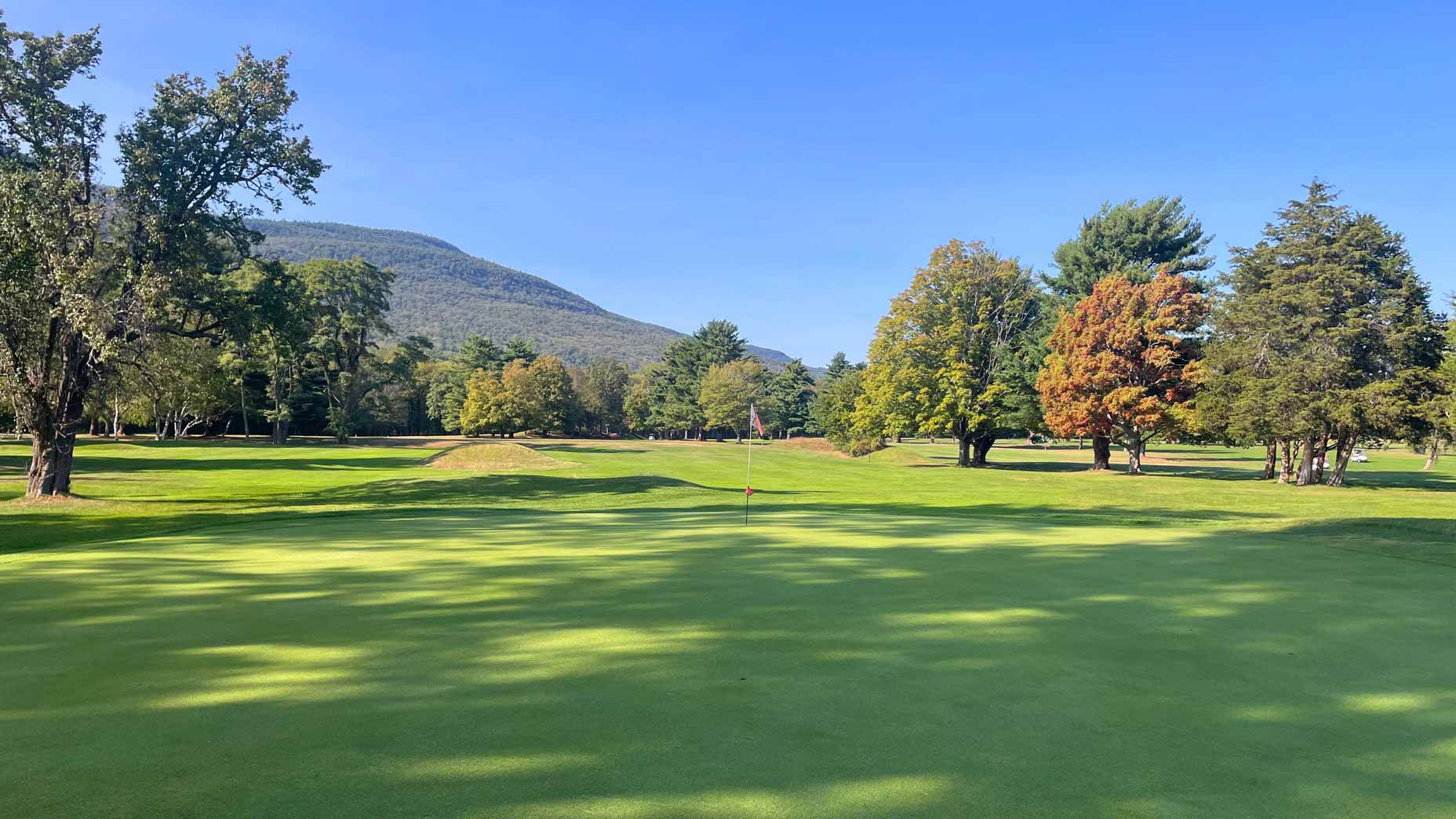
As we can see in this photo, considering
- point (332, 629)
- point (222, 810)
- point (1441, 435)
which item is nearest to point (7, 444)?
point (332, 629)

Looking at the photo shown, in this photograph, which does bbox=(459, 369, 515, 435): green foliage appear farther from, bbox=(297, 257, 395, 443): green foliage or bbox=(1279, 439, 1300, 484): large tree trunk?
bbox=(1279, 439, 1300, 484): large tree trunk

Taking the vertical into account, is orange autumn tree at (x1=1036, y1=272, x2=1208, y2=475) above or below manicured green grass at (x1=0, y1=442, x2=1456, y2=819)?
above

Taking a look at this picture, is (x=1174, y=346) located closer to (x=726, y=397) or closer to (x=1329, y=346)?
(x=1329, y=346)

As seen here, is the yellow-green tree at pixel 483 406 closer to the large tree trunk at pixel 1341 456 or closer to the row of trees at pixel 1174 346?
the row of trees at pixel 1174 346

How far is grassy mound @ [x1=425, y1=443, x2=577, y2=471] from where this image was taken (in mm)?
41844

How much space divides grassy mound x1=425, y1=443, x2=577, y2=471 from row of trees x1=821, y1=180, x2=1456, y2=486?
23.0 metres

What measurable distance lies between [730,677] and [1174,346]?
43.4 metres

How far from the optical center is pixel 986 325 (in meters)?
50.3

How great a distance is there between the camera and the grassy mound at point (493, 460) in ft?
137

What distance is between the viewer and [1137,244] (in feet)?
146

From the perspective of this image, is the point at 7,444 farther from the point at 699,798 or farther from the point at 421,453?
the point at 699,798

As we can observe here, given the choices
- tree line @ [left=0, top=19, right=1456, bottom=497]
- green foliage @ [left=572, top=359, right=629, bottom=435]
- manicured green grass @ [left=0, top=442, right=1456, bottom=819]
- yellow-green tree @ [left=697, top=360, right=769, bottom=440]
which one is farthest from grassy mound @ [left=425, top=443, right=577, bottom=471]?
green foliage @ [left=572, top=359, right=629, bottom=435]

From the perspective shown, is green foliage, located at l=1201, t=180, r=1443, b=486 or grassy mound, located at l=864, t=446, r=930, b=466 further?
grassy mound, located at l=864, t=446, r=930, b=466

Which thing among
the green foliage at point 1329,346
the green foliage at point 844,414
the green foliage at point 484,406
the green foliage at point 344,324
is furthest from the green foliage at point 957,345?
the green foliage at point 484,406
